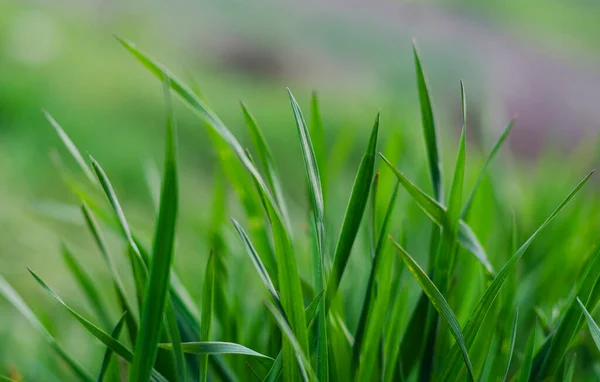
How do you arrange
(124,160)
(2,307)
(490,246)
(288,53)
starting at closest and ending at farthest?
(490,246), (2,307), (124,160), (288,53)

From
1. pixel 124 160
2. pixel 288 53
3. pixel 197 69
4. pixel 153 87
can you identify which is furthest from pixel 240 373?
pixel 288 53

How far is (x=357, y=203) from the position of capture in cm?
25

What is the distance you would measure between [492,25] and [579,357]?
10.2 ft

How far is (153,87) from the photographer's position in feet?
6.86

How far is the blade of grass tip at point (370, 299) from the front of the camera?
27cm

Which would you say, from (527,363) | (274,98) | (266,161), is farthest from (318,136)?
(274,98)

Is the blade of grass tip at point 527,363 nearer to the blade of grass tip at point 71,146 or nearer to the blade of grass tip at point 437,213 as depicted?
the blade of grass tip at point 437,213

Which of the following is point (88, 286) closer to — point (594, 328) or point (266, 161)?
point (266, 161)

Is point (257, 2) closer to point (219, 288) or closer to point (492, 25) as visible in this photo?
point (492, 25)

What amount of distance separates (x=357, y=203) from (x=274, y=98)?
1.98m

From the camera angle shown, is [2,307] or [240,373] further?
[2,307]

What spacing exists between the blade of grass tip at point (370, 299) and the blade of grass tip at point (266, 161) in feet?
0.13

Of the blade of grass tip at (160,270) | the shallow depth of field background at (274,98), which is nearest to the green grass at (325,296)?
the blade of grass tip at (160,270)

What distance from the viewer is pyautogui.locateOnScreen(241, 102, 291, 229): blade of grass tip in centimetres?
28
